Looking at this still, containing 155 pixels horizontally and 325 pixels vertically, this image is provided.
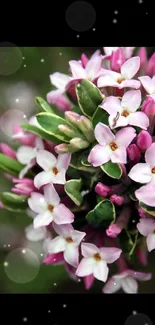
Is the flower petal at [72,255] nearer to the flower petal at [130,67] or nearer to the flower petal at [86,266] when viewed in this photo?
the flower petal at [86,266]

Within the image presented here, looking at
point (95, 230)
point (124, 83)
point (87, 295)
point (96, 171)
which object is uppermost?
point (124, 83)

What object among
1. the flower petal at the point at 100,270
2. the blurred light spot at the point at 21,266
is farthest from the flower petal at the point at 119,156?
the blurred light spot at the point at 21,266

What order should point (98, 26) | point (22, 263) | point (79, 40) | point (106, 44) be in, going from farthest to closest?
point (22, 263) < point (79, 40) < point (98, 26) < point (106, 44)

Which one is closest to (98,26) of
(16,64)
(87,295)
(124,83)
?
(16,64)

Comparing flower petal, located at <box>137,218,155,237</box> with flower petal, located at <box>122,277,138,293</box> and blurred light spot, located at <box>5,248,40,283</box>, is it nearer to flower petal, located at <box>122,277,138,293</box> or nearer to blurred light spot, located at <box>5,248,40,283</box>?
flower petal, located at <box>122,277,138,293</box>

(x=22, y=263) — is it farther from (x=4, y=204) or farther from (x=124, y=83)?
(x=124, y=83)

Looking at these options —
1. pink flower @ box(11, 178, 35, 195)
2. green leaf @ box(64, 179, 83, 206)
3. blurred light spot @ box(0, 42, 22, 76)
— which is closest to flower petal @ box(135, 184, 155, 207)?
green leaf @ box(64, 179, 83, 206)
